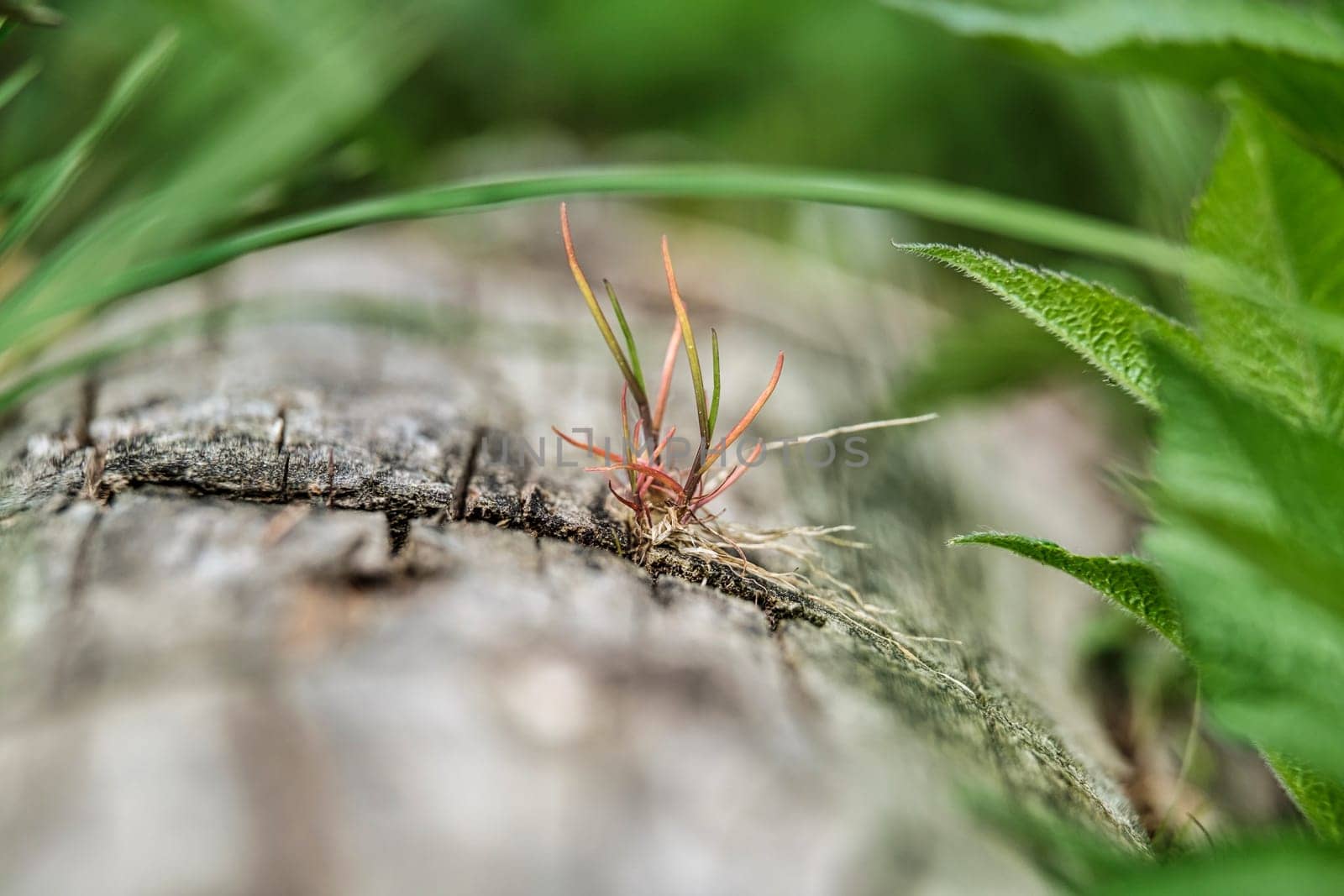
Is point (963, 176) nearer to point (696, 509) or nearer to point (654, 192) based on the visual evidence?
point (654, 192)

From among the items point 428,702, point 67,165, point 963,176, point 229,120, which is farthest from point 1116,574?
point 963,176

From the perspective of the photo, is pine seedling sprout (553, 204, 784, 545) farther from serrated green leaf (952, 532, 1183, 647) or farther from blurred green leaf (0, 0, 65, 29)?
blurred green leaf (0, 0, 65, 29)

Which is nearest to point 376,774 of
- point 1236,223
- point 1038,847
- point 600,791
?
point 600,791

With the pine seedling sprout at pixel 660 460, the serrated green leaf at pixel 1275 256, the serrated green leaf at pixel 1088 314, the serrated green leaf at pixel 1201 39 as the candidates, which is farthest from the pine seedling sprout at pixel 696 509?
the serrated green leaf at pixel 1201 39

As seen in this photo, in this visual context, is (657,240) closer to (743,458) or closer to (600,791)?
(743,458)

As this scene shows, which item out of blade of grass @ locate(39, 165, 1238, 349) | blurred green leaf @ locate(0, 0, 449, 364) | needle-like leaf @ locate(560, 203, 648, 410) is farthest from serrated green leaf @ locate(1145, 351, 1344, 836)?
blurred green leaf @ locate(0, 0, 449, 364)

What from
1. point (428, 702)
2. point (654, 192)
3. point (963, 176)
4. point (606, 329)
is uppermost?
point (963, 176)
